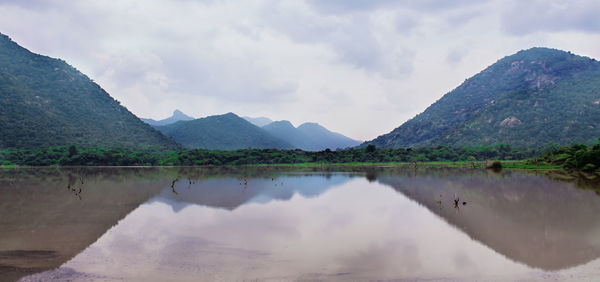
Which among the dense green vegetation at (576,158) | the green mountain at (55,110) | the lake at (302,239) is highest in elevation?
the green mountain at (55,110)

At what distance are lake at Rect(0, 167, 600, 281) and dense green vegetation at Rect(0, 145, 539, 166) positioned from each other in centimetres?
7463

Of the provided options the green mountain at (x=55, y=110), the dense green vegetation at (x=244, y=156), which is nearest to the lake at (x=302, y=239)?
the dense green vegetation at (x=244, y=156)

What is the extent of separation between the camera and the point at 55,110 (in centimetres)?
11606

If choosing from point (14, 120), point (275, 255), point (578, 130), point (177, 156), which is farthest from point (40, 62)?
point (578, 130)

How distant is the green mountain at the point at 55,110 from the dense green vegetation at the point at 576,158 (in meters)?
113

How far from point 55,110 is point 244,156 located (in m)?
59.8

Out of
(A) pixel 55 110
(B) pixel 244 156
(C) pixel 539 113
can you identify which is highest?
(C) pixel 539 113

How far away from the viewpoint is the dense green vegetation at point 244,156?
9662cm

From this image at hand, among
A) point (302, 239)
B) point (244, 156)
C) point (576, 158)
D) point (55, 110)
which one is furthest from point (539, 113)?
point (55, 110)

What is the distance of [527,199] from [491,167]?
50.3 metres

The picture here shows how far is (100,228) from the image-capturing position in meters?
19.4

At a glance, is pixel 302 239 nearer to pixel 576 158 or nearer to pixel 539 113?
pixel 576 158

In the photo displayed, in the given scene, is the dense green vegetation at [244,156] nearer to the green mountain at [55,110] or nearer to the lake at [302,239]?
the green mountain at [55,110]

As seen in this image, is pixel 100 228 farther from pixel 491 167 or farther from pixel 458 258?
pixel 491 167
